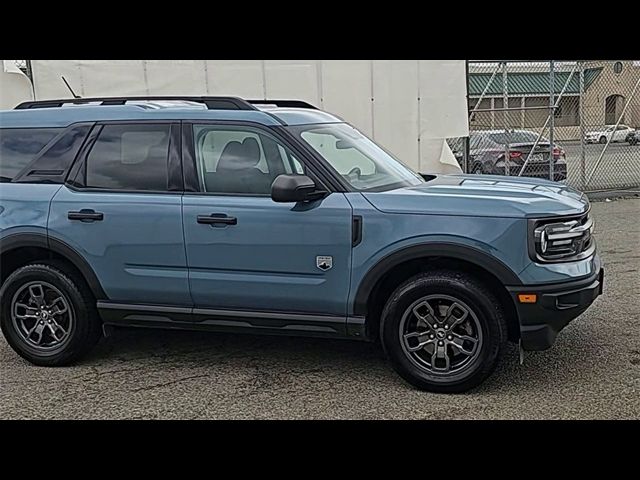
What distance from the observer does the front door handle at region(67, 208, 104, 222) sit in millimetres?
4844

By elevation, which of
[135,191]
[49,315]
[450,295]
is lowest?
[49,315]

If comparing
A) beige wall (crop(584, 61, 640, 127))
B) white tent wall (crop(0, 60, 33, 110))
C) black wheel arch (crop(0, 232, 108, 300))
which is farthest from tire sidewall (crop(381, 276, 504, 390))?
beige wall (crop(584, 61, 640, 127))

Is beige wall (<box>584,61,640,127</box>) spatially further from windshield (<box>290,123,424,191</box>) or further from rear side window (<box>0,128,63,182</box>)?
rear side window (<box>0,128,63,182</box>)

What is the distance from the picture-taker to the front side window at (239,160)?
4.68m

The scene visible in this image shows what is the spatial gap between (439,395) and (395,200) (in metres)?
1.31

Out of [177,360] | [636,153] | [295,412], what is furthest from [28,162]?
[636,153]

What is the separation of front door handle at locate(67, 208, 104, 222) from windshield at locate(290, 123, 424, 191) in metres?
1.56

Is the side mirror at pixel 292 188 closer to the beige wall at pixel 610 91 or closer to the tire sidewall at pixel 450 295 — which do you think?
the tire sidewall at pixel 450 295

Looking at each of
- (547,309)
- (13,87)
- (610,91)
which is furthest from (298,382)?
(610,91)

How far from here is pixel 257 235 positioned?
454cm

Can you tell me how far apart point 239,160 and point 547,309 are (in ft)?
7.62

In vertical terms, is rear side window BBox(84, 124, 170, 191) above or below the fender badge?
above

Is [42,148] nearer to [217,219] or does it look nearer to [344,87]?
[217,219]

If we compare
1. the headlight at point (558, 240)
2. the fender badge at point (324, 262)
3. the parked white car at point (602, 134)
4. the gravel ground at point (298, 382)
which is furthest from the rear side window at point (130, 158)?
the parked white car at point (602, 134)
